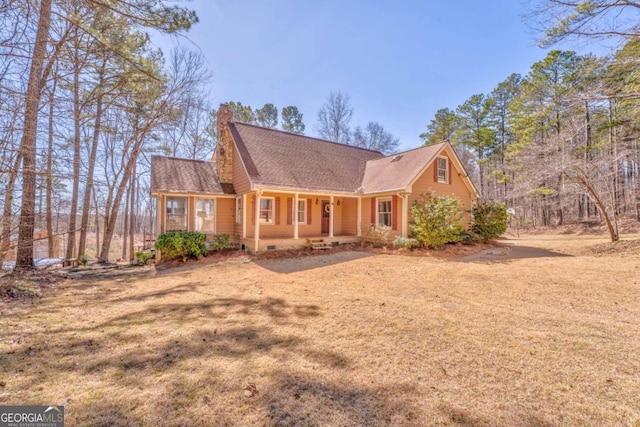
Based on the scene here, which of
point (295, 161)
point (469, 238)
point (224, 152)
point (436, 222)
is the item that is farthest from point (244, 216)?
point (469, 238)

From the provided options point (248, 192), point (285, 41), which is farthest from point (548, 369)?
point (285, 41)

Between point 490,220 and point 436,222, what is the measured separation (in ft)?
16.4

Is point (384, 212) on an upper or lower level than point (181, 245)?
upper

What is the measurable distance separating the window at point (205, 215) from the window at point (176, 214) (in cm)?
55

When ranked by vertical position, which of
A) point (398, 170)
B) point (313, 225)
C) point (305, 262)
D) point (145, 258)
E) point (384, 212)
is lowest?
point (145, 258)

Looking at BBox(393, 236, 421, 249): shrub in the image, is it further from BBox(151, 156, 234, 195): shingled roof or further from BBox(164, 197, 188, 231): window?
BBox(164, 197, 188, 231): window

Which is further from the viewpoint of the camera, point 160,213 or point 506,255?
point 160,213

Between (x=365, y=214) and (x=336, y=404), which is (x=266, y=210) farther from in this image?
(x=336, y=404)

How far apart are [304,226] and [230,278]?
6.26 meters

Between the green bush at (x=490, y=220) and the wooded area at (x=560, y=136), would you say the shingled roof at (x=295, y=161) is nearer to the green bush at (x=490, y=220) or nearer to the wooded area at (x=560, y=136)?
the green bush at (x=490, y=220)

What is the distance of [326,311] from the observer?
4.73 meters

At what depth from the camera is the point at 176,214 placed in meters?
12.1

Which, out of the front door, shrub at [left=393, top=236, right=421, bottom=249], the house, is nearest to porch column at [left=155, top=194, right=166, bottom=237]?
the house

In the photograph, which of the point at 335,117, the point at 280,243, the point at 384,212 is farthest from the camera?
the point at 335,117
